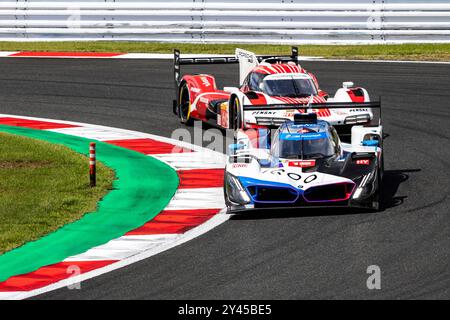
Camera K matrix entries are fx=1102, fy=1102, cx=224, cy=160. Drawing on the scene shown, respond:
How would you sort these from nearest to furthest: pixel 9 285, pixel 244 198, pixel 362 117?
pixel 9 285 < pixel 244 198 < pixel 362 117

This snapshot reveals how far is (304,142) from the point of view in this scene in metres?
14.6

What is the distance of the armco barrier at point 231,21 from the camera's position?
29.8 meters

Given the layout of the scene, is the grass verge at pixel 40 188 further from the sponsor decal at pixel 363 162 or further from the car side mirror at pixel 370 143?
the car side mirror at pixel 370 143

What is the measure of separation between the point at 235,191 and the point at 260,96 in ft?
18.8

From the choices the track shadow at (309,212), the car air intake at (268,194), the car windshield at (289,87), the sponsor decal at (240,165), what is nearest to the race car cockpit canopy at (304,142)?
the sponsor decal at (240,165)

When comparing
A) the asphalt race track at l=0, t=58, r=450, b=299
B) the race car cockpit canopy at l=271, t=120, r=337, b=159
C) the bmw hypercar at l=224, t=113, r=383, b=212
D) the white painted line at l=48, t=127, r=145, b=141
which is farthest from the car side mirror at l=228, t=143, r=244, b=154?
the white painted line at l=48, t=127, r=145, b=141

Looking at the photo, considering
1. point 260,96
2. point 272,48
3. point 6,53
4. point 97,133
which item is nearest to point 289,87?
point 260,96

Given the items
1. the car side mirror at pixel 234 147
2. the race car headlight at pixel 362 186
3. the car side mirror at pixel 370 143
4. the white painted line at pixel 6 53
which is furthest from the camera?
the white painted line at pixel 6 53

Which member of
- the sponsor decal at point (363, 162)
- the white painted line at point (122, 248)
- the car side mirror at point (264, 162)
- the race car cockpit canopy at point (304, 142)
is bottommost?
the white painted line at point (122, 248)

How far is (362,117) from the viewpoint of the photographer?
59.5 feet

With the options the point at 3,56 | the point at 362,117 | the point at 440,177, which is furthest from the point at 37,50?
the point at 440,177

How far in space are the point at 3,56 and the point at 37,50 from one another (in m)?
1.30

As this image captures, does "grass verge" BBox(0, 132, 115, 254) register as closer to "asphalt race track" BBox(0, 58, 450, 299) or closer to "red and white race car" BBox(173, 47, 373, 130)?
"asphalt race track" BBox(0, 58, 450, 299)
